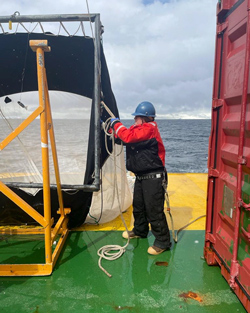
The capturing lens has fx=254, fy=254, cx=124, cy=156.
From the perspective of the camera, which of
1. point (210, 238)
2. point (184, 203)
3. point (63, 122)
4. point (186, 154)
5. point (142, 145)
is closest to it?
point (210, 238)

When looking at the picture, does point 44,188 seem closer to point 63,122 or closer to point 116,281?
point 116,281

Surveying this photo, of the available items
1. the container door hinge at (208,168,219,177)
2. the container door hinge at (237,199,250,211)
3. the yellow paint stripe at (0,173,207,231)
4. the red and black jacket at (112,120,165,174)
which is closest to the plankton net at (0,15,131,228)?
the yellow paint stripe at (0,173,207,231)

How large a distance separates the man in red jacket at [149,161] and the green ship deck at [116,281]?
0.39 m

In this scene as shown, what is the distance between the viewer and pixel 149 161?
343cm

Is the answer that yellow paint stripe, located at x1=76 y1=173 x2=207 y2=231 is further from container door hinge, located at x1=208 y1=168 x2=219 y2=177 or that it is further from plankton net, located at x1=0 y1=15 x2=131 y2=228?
container door hinge, located at x1=208 y1=168 x2=219 y2=177

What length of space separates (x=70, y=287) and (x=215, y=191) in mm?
2010

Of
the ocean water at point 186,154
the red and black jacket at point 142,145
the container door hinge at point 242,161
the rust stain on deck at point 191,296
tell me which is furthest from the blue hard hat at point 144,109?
the ocean water at point 186,154

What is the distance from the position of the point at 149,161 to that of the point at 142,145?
24cm

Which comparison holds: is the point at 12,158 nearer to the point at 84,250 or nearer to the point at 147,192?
the point at 84,250

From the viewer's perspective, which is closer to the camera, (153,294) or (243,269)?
(243,269)

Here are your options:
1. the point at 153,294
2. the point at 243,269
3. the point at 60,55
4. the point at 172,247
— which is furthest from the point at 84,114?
the point at 243,269

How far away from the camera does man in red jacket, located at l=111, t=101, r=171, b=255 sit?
3.36 meters

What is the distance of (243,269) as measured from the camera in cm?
241

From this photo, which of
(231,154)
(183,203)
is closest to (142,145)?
(231,154)
